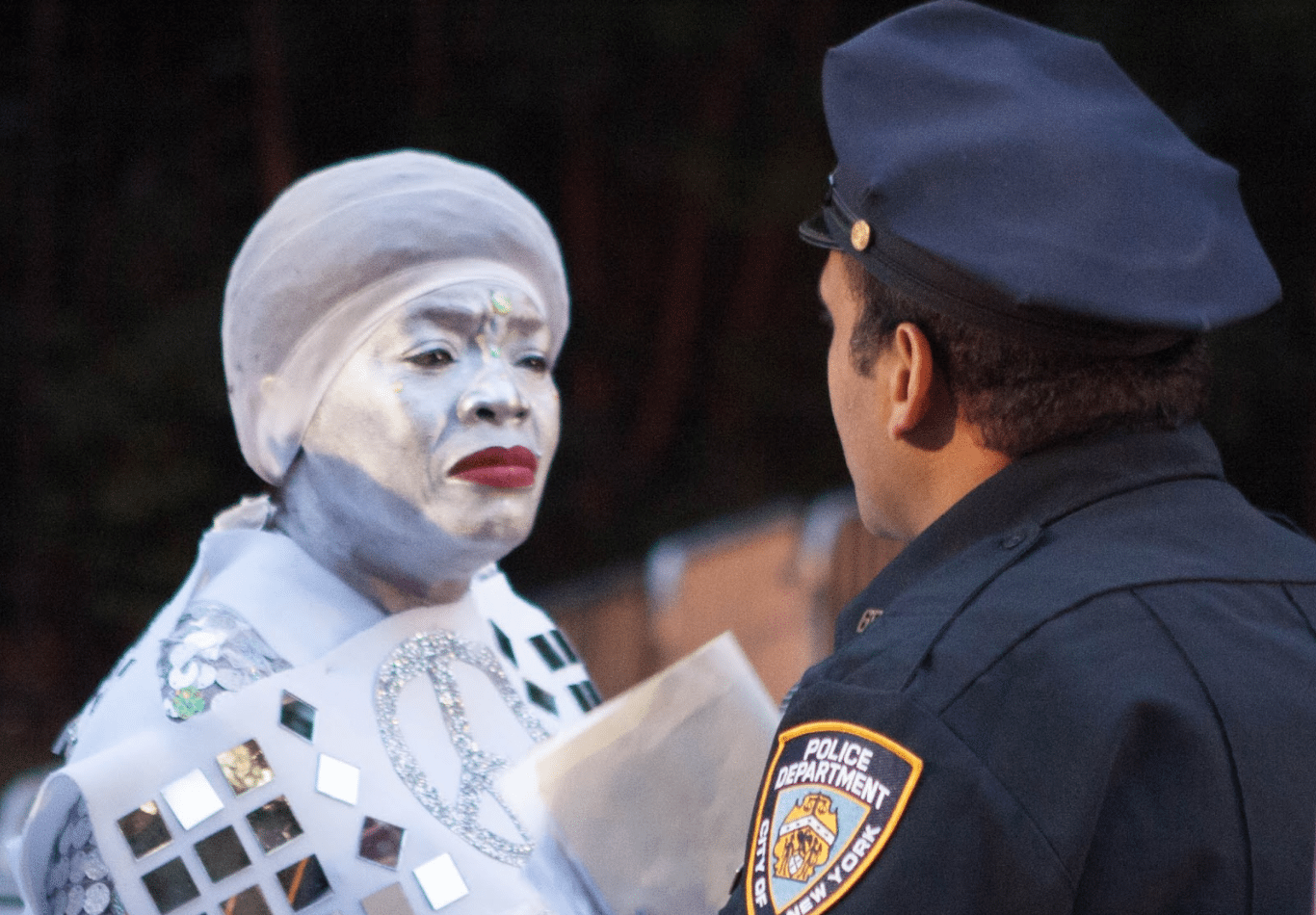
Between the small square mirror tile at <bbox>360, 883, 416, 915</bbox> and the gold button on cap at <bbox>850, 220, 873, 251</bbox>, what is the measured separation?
1.06 m

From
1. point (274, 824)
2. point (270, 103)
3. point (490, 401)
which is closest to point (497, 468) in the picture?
point (490, 401)

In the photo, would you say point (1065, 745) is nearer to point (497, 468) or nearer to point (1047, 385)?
point (1047, 385)

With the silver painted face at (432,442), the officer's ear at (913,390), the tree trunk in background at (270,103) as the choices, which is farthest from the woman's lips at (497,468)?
the tree trunk in background at (270,103)

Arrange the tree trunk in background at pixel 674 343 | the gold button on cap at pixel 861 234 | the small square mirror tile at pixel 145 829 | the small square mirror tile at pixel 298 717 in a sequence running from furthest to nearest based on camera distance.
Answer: the tree trunk in background at pixel 674 343, the small square mirror tile at pixel 298 717, the small square mirror tile at pixel 145 829, the gold button on cap at pixel 861 234

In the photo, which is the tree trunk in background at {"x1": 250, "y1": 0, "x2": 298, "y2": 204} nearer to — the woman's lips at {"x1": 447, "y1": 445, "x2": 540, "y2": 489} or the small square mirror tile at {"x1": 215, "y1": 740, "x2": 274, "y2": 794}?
the woman's lips at {"x1": 447, "y1": 445, "x2": 540, "y2": 489}

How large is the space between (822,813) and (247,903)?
3.25 ft

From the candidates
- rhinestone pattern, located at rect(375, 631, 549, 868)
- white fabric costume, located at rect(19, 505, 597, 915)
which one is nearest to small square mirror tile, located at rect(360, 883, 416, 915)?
white fabric costume, located at rect(19, 505, 597, 915)

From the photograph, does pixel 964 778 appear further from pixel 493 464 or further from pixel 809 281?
pixel 809 281

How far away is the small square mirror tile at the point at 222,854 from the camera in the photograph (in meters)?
1.92

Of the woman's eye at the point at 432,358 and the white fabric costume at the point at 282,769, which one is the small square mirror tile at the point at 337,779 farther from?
the woman's eye at the point at 432,358

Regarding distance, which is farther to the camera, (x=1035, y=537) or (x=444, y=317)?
(x=444, y=317)

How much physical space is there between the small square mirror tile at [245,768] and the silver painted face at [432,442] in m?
0.38

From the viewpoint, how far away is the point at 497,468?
2.19 metres

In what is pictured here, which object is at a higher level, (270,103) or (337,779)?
(270,103)
